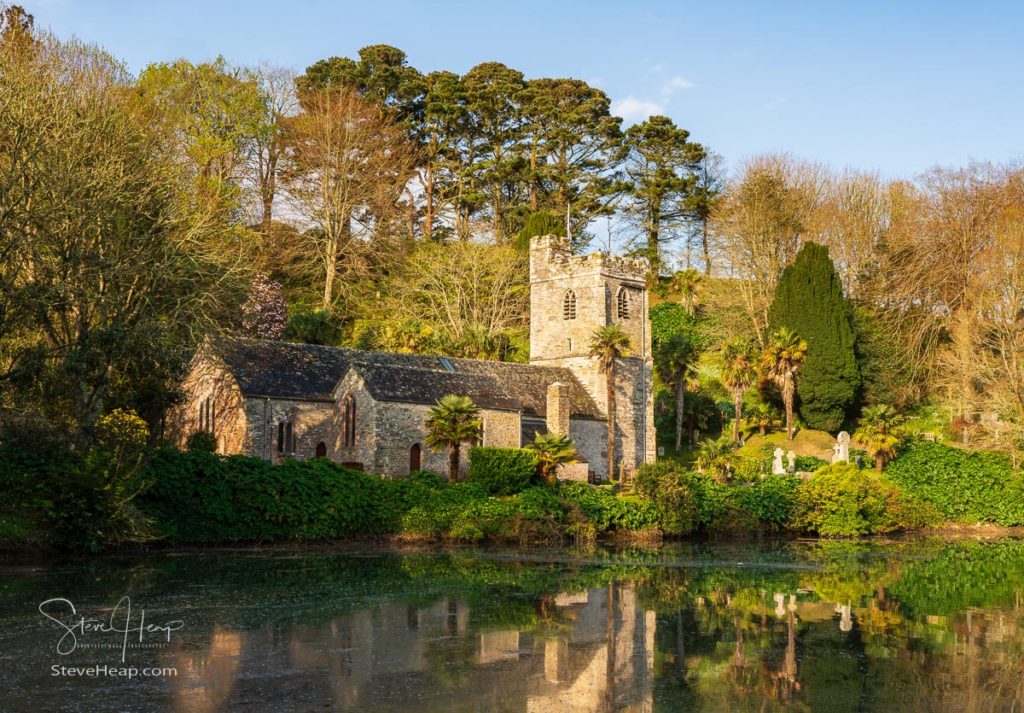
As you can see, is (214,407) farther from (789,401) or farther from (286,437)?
(789,401)

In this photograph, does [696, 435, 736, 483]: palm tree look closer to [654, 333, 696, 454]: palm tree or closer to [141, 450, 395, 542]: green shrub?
[654, 333, 696, 454]: palm tree

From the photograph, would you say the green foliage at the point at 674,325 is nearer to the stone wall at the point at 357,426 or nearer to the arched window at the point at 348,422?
the stone wall at the point at 357,426

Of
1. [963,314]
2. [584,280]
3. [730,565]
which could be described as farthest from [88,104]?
[963,314]

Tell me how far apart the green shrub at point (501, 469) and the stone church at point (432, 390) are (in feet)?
13.9

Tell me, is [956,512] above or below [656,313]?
below

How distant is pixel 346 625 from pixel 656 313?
48.9m

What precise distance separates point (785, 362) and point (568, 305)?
35.4 feet

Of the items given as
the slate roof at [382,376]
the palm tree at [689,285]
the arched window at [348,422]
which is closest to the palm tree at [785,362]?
the slate roof at [382,376]

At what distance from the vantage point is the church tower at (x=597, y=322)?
159 feet

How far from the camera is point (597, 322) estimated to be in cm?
4847

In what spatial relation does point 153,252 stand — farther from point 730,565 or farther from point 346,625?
point 730,565

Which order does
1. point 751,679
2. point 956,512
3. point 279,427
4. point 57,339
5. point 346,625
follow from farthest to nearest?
point 956,512
point 279,427
point 57,339
point 346,625
point 751,679

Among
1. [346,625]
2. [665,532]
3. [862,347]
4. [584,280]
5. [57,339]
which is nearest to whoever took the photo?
[346,625]

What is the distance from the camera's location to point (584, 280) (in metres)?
49.1
